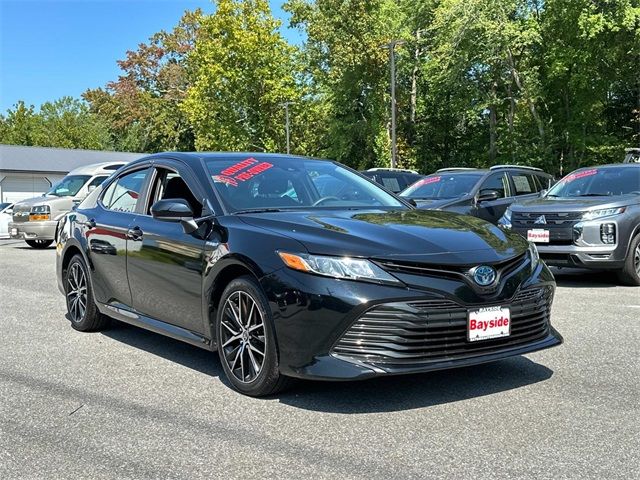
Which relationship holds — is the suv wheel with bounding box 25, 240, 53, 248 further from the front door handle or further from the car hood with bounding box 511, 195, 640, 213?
the front door handle

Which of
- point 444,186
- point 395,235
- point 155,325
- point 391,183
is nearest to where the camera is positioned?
point 395,235

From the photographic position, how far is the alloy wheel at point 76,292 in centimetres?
655

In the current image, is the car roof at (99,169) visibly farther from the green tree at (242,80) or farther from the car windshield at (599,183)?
the green tree at (242,80)

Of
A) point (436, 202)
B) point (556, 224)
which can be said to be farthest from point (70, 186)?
point (556, 224)

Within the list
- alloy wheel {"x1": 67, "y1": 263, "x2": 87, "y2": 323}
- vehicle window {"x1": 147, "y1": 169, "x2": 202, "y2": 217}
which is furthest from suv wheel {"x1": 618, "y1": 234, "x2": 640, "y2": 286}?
alloy wheel {"x1": 67, "y1": 263, "x2": 87, "y2": 323}

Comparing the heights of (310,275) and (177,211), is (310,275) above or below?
below

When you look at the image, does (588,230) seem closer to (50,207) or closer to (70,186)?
(50,207)

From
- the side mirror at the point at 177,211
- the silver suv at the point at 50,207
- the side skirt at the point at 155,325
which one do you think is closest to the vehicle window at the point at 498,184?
the side skirt at the point at 155,325

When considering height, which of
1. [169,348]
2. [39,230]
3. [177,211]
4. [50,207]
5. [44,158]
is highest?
[44,158]

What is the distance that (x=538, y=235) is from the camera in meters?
9.16

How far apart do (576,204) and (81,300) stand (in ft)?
20.3

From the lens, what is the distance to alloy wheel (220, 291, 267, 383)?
→ 4316 millimetres

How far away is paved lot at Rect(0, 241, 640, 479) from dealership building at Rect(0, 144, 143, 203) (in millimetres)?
42559

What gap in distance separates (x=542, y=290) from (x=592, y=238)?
190 inches
